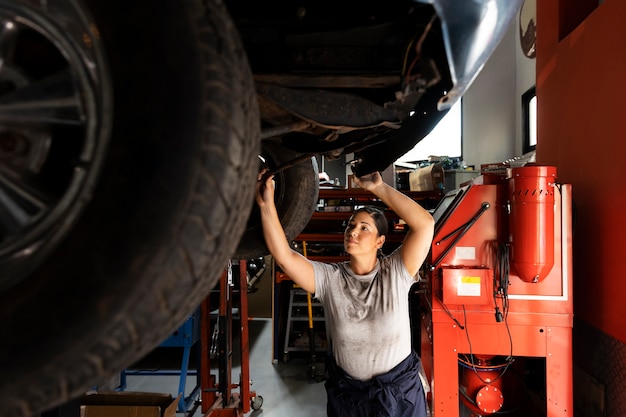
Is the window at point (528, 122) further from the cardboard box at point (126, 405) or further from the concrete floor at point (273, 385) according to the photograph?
the cardboard box at point (126, 405)

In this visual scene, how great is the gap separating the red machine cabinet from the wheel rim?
2224 millimetres

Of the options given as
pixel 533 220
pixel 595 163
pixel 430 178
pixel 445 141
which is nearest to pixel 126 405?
pixel 533 220

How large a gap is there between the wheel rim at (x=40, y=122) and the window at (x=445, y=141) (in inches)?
263

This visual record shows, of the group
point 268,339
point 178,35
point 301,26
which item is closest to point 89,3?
point 178,35

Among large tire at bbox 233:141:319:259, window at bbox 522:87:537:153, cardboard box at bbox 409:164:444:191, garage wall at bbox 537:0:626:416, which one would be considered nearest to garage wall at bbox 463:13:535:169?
window at bbox 522:87:537:153

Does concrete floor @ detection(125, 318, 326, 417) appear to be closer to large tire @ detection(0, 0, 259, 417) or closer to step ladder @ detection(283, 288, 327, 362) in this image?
step ladder @ detection(283, 288, 327, 362)

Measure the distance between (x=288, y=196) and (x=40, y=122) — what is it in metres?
1.24

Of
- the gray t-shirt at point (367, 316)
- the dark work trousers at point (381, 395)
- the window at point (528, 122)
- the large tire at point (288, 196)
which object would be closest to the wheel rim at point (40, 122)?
the large tire at point (288, 196)

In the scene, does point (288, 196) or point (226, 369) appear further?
point (226, 369)

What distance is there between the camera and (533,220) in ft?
7.38

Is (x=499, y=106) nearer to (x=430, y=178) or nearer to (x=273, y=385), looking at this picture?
(x=430, y=178)

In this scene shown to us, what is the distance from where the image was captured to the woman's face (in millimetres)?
1947

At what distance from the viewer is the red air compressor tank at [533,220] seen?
88.5 inches

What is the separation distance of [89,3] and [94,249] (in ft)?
1.17
